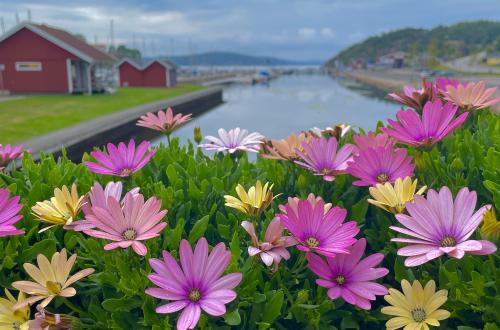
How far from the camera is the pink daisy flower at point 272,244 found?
1.34m

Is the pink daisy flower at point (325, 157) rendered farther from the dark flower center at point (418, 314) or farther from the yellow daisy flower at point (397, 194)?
the dark flower center at point (418, 314)

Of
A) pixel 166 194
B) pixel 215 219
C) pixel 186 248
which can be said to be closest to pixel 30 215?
pixel 166 194

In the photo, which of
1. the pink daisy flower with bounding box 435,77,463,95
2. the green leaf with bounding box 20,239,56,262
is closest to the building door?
the pink daisy flower with bounding box 435,77,463,95

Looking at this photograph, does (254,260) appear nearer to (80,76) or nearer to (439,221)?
(439,221)

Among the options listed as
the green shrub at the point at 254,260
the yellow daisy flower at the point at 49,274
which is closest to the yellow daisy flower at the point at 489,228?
the green shrub at the point at 254,260

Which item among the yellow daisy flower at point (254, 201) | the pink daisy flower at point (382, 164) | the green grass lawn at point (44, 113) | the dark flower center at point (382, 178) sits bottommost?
the green grass lawn at point (44, 113)

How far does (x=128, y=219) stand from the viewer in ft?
4.57

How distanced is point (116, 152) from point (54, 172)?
0.38 meters

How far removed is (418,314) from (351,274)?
211 mm

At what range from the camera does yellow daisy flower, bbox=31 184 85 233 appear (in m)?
1.48

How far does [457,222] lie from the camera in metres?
1.35

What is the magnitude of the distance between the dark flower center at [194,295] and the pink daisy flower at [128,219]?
0.62 ft

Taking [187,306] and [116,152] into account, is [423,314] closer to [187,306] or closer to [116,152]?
[187,306]

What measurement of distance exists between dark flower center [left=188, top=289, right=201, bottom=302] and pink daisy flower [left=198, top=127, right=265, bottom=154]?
1028mm
